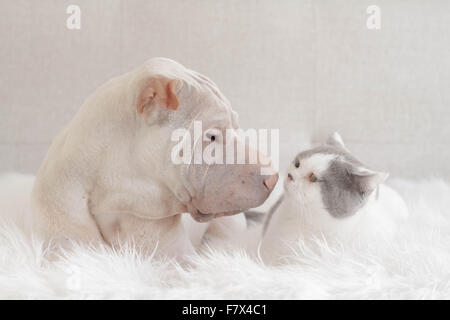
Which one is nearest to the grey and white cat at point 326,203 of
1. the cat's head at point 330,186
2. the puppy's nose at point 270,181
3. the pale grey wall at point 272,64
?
the cat's head at point 330,186

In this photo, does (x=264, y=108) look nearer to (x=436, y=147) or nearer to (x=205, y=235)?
(x=436, y=147)

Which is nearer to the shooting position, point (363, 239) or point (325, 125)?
point (363, 239)

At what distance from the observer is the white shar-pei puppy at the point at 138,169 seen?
808 millimetres

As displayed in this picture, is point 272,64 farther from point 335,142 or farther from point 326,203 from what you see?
point 326,203

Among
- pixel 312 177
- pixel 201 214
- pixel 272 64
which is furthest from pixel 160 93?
pixel 272 64

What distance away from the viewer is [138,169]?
0.82 meters

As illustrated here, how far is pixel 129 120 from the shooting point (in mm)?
822

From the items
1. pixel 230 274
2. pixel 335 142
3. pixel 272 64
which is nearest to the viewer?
pixel 230 274

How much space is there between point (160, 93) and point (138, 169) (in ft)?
0.45

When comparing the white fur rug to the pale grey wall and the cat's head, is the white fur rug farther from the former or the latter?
the pale grey wall

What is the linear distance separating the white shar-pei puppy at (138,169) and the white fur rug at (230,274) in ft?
0.22

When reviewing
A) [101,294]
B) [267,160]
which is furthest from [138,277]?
[267,160]

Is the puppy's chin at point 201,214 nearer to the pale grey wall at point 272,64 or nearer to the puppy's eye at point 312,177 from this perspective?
the puppy's eye at point 312,177

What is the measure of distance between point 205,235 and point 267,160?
286 millimetres
